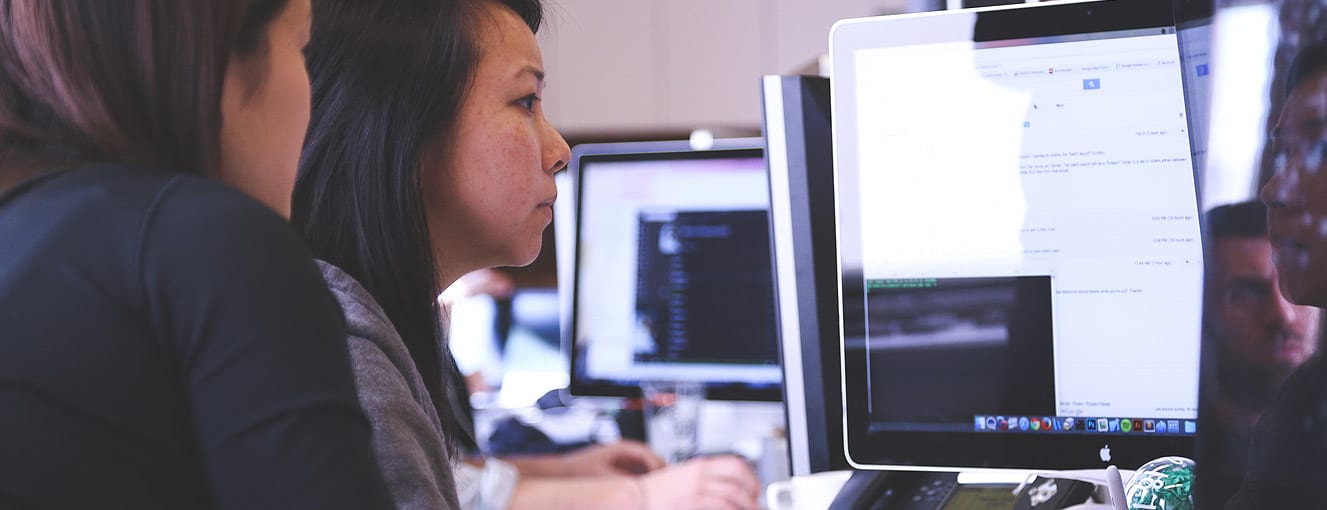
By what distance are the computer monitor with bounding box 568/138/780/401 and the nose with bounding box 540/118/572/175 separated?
2.60ft

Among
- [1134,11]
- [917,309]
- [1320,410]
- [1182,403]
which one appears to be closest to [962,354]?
[917,309]

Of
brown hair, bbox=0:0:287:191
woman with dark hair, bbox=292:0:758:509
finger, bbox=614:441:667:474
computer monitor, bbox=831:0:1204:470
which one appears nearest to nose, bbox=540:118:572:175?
woman with dark hair, bbox=292:0:758:509

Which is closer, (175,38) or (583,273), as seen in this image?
(175,38)

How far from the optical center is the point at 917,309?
0.95 m

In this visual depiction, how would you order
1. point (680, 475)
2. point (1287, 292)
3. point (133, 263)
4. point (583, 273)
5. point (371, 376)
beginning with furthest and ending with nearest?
point (583, 273) → point (680, 475) → point (371, 376) → point (1287, 292) → point (133, 263)

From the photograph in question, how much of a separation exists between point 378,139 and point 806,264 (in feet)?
1.26

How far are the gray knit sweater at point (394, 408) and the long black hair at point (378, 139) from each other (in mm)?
126

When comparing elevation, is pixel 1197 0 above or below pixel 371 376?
above

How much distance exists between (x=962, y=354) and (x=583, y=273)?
1.06 metres

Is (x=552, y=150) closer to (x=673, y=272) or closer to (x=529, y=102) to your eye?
(x=529, y=102)

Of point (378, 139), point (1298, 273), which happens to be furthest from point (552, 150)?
point (1298, 273)

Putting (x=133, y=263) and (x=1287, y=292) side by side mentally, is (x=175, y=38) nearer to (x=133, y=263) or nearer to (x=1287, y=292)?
(x=133, y=263)

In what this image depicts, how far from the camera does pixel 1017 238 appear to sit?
0.92 m

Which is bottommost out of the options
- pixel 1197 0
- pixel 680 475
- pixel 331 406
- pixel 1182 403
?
pixel 680 475
